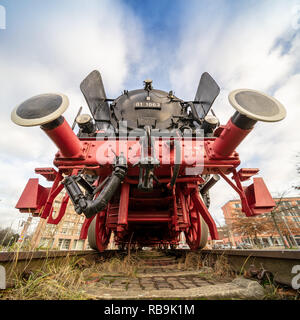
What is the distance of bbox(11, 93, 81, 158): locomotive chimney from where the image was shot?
1.65m

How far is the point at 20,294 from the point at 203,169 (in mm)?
2227

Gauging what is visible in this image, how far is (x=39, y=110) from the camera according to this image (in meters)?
1.74

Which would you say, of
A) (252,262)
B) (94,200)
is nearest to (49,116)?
(94,200)

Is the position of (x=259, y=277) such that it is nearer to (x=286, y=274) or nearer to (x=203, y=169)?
(x=286, y=274)

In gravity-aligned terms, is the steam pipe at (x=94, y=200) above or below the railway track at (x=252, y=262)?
above

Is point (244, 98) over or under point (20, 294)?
over

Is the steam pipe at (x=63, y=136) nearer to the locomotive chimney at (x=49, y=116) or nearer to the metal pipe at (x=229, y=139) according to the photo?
the locomotive chimney at (x=49, y=116)

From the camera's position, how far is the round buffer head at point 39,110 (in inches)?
64.7

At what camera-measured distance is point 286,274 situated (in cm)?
139

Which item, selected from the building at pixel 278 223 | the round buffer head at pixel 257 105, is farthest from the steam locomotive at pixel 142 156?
the building at pixel 278 223

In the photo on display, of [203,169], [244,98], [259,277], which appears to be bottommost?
[259,277]

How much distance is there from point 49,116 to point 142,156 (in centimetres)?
108
